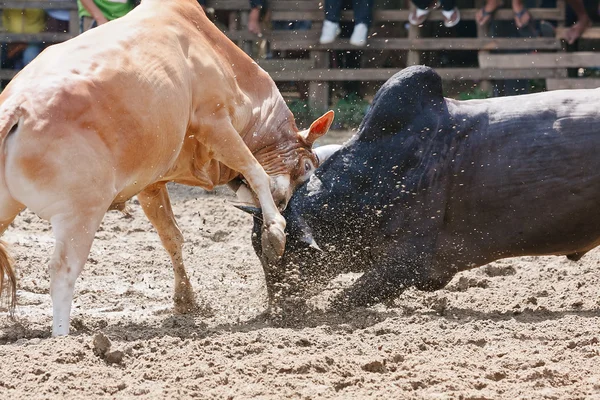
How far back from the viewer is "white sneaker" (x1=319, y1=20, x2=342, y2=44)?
40.1ft

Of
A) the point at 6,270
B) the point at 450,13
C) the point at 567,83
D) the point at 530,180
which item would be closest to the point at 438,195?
the point at 530,180

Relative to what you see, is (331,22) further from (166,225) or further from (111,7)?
(166,225)

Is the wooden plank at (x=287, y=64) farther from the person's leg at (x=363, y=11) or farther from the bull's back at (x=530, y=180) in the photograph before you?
the bull's back at (x=530, y=180)

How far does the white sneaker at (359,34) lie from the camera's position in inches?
476

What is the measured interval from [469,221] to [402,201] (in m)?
0.38

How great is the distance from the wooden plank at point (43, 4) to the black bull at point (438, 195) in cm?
782

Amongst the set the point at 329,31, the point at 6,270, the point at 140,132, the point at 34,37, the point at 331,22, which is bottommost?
the point at 34,37

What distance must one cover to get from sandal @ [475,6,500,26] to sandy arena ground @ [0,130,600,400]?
610 cm

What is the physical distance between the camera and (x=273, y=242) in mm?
5355

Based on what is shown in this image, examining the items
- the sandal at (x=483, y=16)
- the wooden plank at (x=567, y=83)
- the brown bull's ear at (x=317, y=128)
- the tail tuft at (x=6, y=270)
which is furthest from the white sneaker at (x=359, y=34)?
the tail tuft at (x=6, y=270)

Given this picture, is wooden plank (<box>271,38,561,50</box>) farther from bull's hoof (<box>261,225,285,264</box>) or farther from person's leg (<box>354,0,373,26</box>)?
bull's hoof (<box>261,225,285,264</box>)

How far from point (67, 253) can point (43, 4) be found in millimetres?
8760

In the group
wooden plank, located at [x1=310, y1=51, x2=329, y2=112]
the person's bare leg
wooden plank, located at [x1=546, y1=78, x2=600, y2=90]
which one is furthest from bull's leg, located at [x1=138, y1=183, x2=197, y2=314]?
the person's bare leg

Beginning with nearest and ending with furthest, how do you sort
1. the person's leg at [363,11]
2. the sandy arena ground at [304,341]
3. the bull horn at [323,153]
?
the sandy arena ground at [304,341]
the bull horn at [323,153]
the person's leg at [363,11]
